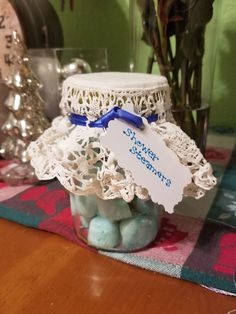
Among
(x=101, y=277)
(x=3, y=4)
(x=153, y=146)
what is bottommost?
(x=101, y=277)

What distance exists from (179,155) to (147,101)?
0.06 meters

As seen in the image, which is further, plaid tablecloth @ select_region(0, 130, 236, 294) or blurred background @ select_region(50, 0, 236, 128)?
blurred background @ select_region(50, 0, 236, 128)

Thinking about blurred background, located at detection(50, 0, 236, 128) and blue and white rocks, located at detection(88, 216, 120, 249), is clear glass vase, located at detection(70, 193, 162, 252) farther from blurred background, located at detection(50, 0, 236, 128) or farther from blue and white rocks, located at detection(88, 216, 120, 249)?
blurred background, located at detection(50, 0, 236, 128)

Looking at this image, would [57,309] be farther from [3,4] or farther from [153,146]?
[3,4]

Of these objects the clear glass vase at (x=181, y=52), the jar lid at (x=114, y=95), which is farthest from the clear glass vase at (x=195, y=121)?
the jar lid at (x=114, y=95)

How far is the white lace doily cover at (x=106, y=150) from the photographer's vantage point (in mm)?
327

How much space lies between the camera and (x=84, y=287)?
323 millimetres

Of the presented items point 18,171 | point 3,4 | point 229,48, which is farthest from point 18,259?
point 229,48

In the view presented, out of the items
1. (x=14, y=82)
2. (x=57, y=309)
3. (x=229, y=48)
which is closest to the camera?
(x=57, y=309)

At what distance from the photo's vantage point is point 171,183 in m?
0.33

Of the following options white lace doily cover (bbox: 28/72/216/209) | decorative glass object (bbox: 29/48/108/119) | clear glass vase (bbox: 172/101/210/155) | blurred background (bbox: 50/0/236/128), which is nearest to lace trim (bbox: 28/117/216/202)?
white lace doily cover (bbox: 28/72/216/209)

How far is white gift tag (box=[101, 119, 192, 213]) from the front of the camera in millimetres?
324

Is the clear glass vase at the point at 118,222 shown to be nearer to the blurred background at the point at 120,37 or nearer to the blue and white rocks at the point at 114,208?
the blue and white rocks at the point at 114,208

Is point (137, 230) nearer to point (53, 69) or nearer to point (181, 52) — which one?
point (181, 52)
